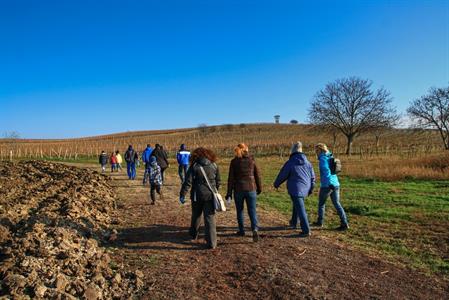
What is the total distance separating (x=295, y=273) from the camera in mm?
5770

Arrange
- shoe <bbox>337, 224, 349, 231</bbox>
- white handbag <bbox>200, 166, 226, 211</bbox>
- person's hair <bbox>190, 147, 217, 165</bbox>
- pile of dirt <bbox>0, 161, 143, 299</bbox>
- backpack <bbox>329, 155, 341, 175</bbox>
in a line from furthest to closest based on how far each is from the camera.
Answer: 1. shoe <bbox>337, 224, 349, 231</bbox>
2. backpack <bbox>329, 155, 341, 175</bbox>
3. person's hair <bbox>190, 147, 217, 165</bbox>
4. white handbag <bbox>200, 166, 226, 211</bbox>
5. pile of dirt <bbox>0, 161, 143, 299</bbox>

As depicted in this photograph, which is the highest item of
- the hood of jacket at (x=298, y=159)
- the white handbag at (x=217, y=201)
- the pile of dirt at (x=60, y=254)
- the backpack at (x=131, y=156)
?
the hood of jacket at (x=298, y=159)

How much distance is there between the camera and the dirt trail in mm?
5238

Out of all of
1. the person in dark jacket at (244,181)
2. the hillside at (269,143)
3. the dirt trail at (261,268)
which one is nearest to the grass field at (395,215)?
the dirt trail at (261,268)

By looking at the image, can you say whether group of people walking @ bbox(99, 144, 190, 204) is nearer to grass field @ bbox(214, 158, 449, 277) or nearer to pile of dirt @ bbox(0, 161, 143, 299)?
pile of dirt @ bbox(0, 161, 143, 299)

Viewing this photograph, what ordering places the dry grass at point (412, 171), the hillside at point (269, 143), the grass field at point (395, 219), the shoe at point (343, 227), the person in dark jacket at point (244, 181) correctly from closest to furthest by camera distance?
the grass field at point (395, 219)
the person in dark jacket at point (244, 181)
the shoe at point (343, 227)
the dry grass at point (412, 171)
the hillside at point (269, 143)

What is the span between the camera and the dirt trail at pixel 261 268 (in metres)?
5.24

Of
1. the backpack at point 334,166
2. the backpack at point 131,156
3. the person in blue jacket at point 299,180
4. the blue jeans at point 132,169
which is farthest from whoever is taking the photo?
the blue jeans at point 132,169

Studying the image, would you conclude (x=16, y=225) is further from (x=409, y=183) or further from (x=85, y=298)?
(x=409, y=183)

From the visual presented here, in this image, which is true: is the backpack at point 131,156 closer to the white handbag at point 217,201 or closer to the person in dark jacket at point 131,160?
the person in dark jacket at point 131,160

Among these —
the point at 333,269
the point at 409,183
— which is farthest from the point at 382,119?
the point at 333,269

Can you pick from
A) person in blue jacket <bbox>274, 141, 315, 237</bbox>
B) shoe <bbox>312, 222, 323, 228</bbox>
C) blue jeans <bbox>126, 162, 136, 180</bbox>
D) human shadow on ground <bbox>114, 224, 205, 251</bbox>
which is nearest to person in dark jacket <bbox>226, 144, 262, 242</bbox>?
person in blue jacket <bbox>274, 141, 315, 237</bbox>

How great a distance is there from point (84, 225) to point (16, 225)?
56.3 inches

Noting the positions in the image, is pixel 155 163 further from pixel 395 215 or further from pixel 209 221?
pixel 395 215
